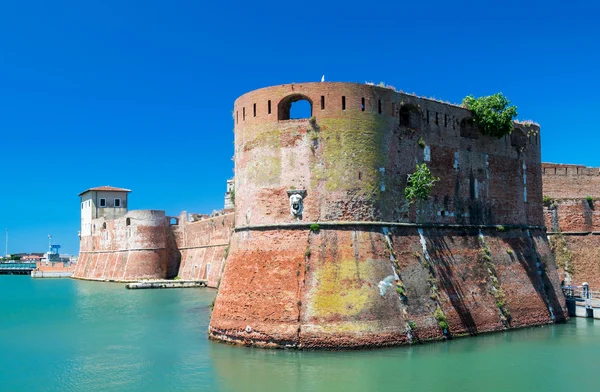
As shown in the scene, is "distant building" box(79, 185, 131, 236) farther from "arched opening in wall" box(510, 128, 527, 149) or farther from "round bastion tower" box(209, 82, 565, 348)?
"arched opening in wall" box(510, 128, 527, 149)

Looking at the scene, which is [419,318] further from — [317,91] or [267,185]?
[317,91]

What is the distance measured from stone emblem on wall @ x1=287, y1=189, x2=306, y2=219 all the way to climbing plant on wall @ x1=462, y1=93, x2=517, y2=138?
9366 mm

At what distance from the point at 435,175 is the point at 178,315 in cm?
1534

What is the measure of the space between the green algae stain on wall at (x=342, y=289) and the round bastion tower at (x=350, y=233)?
3cm

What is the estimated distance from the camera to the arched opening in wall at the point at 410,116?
2359cm

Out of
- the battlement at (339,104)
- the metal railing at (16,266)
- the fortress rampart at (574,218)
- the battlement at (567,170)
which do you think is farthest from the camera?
the metal railing at (16,266)

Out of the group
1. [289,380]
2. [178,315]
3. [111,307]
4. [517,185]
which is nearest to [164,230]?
[111,307]

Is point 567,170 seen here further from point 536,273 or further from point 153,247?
point 153,247

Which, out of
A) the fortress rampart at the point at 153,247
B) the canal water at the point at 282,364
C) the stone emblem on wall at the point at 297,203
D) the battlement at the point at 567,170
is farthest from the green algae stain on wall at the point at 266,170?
the fortress rampart at the point at 153,247

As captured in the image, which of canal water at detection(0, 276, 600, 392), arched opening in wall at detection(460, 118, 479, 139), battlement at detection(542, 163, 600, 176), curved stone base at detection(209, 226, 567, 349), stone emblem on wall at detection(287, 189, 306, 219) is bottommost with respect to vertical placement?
canal water at detection(0, 276, 600, 392)

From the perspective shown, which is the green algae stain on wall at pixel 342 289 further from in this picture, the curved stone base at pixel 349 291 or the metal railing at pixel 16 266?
the metal railing at pixel 16 266

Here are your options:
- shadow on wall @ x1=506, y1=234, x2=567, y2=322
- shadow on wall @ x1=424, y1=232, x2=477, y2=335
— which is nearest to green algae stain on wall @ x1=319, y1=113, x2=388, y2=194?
shadow on wall @ x1=424, y1=232, x2=477, y2=335

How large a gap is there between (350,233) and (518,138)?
12.4 metres

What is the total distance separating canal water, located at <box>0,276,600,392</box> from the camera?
1683cm
